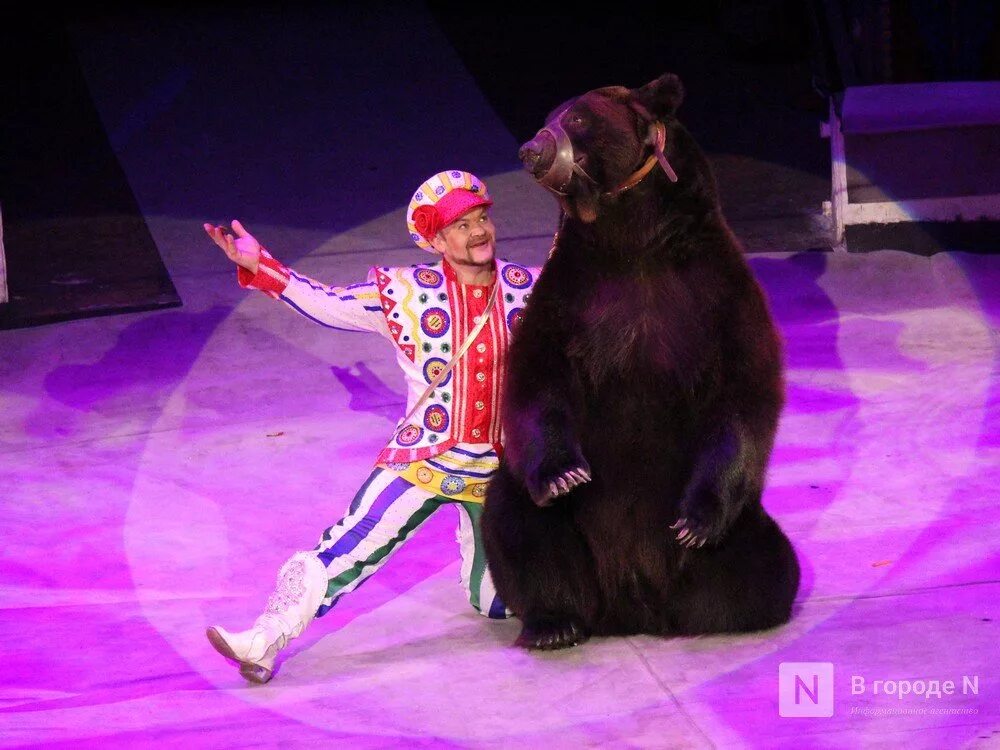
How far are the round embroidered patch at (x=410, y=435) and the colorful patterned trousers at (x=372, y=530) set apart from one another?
3.7 inches

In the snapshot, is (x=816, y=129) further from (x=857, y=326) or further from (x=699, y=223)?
(x=699, y=223)

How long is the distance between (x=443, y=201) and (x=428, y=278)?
213 millimetres

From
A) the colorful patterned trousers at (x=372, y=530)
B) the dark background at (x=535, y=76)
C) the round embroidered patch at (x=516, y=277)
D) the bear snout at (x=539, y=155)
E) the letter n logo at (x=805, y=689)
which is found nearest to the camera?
the letter n logo at (x=805, y=689)

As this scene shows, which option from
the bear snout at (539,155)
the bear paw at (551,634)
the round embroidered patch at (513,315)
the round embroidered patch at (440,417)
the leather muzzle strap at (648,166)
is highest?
the bear snout at (539,155)

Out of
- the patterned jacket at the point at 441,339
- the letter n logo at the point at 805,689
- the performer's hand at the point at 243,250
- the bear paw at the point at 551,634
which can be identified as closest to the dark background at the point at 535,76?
the performer's hand at the point at 243,250

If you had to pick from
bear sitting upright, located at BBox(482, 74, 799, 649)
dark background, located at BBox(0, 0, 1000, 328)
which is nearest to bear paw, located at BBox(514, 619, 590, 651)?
bear sitting upright, located at BBox(482, 74, 799, 649)

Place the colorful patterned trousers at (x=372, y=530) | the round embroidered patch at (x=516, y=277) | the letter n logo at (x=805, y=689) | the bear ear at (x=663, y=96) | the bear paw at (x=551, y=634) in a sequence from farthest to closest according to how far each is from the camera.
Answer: the round embroidered patch at (x=516, y=277)
the colorful patterned trousers at (x=372, y=530)
the bear paw at (x=551, y=634)
the bear ear at (x=663, y=96)
the letter n logo at (x=805, y=689)

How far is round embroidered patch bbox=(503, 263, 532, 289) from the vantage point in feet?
13.9

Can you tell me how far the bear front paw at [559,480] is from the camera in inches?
146

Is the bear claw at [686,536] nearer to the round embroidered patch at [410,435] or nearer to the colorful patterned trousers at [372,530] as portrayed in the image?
the colorful patterned trousers at [372,530]

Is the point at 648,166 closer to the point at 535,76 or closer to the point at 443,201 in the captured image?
the point at 443,201

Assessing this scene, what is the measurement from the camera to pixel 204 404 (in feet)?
20.9

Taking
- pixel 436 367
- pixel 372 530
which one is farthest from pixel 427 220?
pixel 372 530

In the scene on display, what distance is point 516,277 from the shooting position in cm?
425
